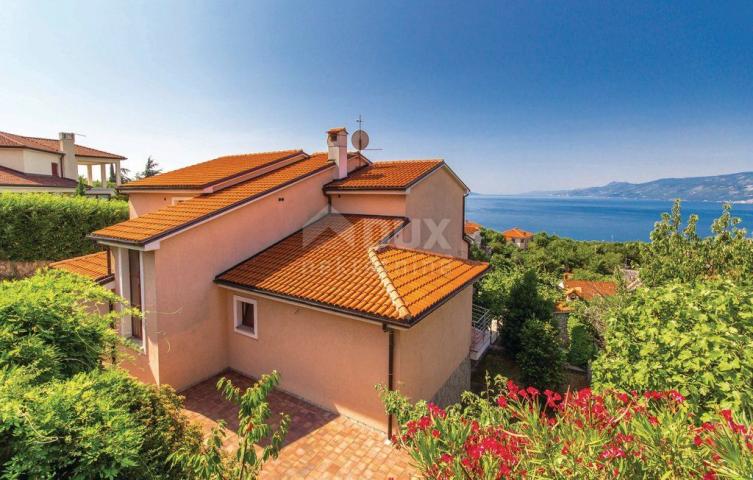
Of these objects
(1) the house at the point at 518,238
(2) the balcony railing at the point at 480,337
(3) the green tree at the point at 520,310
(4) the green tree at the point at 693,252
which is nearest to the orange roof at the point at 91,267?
(2) the balcony railing at the point at 480,337

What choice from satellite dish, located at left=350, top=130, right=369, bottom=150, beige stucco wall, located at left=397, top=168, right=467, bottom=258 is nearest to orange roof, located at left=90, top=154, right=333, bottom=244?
satellite dish, located at left=350, top=130, right=369, bottom=150

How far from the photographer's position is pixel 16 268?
18734 millimetres

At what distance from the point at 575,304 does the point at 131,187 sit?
108 feet

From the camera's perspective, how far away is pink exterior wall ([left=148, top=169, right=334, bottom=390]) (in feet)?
34.1

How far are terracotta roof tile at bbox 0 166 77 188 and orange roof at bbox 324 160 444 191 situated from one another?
34.0m

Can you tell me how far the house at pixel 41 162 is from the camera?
32.2 meters

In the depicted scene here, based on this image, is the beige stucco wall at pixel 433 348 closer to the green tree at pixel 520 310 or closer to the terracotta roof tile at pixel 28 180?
A: the green tree at pixel 520 310

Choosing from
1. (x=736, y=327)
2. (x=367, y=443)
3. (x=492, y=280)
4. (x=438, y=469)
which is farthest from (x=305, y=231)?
(x=492, y=280)

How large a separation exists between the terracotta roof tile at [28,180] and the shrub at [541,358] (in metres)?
44.0

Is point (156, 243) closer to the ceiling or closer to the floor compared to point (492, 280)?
closer to the ceiling

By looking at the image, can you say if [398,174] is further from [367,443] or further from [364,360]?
[367,443]

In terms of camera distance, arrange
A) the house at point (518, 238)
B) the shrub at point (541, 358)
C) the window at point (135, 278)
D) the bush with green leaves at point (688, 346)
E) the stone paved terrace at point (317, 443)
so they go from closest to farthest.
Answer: the bush with green leaves at point (688, 346)
the stone paved terrace at point (317, 443)
the window at point (135, 278)
the shrub at point (541, 358)
the house at point (518, 238)

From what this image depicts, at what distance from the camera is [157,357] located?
10328mm

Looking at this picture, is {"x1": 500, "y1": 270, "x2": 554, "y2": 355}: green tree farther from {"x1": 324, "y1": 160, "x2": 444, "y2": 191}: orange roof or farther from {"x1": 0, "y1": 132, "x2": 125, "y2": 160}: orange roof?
{"x1": 0, "y1": 132, "x2": 125, "y2": 160}: orange roof
